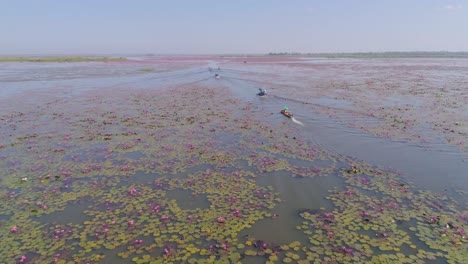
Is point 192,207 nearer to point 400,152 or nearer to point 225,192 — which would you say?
point 225,192

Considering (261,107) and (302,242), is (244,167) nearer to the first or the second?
(302,242)

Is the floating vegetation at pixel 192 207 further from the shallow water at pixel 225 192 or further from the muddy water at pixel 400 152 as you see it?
the muddy water at pixel 400 152

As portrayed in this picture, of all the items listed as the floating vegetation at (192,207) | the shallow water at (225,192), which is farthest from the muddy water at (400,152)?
the floating vegetation at (192,207)

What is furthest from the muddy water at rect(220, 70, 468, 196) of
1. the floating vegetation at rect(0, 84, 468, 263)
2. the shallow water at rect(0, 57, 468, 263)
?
the floating vegetation at rect(0, 84, 468, 263)

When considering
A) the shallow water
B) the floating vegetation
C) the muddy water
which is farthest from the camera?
the muddy water

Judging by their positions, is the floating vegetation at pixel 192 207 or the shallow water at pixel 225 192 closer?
the floating vegetation at pixel 192 207

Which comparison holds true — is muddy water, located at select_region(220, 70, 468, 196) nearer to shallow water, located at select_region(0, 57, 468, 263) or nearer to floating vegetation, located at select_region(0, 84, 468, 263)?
shallow water, located at select_region(0, 57, 468, 263)
